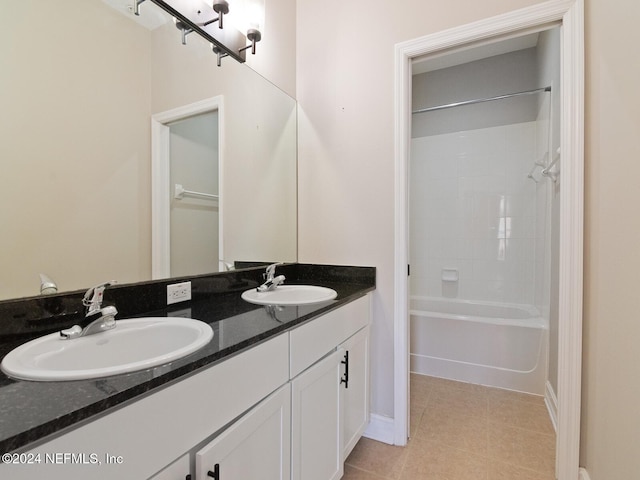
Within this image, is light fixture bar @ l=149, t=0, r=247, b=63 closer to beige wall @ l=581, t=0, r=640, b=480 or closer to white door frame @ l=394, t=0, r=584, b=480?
white door frame @ l=394, t=0, r=584, b=480

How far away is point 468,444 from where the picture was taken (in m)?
1.62

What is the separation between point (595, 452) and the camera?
1.19 meters

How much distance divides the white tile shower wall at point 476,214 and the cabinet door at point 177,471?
2.79 metres

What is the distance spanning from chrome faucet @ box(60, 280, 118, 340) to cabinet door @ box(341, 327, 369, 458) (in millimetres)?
884

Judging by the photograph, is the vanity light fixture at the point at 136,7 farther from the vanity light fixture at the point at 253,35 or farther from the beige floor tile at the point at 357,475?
the beige floor tile at the point at 357,475

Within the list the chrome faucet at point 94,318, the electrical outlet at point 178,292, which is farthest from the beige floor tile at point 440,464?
the chrome faucet at point 94,318

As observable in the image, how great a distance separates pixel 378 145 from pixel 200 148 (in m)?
0.94

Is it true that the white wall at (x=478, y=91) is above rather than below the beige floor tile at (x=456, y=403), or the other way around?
above

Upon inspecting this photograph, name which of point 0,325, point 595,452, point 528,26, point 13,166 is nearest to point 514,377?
point 595,452

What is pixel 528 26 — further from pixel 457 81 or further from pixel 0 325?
pixel 0 325

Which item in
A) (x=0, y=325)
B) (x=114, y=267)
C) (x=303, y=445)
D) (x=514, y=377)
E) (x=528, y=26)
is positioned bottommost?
(x=514, y=377)

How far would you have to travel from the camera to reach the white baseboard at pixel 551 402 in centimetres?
179

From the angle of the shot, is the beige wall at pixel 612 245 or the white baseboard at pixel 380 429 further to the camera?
the white baseboard at pixel 380 429

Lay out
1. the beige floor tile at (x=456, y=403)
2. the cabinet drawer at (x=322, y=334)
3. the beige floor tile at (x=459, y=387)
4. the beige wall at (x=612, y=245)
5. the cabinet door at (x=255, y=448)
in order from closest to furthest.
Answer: the cabinet door at (x=255, y=448), the beige wall at (x=612, y=245), the cabinet drawer at (x=322, y=334), the beige floor tile at (x=456, y=403), the beige floor tile at (x=459, y=387)
